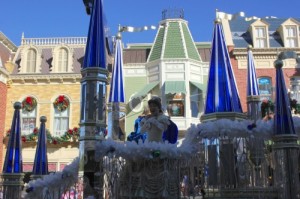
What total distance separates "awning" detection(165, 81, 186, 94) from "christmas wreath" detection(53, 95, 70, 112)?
6297 mm

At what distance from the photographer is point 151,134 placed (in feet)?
21.3

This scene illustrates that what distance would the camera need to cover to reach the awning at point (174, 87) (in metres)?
23.6

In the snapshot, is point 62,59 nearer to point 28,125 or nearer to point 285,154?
point 28,125

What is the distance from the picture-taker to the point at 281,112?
22.2ft

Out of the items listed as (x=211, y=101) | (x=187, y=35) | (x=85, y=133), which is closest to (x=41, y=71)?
(x=187, y=35)

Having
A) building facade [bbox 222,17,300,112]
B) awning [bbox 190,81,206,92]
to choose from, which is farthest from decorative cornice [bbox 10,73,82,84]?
building facade [bbox 222,17,300,112]

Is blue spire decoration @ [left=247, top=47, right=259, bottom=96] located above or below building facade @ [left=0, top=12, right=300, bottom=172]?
below

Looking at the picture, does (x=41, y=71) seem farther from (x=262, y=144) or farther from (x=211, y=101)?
(x=262, y=144)

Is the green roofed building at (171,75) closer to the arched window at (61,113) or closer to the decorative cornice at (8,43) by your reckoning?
the arched window at (61,113)

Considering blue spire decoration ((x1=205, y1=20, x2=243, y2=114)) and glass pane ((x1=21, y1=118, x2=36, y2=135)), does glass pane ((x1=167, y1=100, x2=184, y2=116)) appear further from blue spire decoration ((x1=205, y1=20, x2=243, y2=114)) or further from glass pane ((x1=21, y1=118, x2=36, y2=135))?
blue spire decoration ((x1=205, y1=20, x2=243, y2=114))

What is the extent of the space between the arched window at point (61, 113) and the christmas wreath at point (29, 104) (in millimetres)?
1279

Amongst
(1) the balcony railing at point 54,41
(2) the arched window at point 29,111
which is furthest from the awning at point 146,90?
(2) the arched window at point 29,111

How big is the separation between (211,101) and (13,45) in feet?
75.4

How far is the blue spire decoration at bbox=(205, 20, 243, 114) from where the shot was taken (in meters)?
8.37
